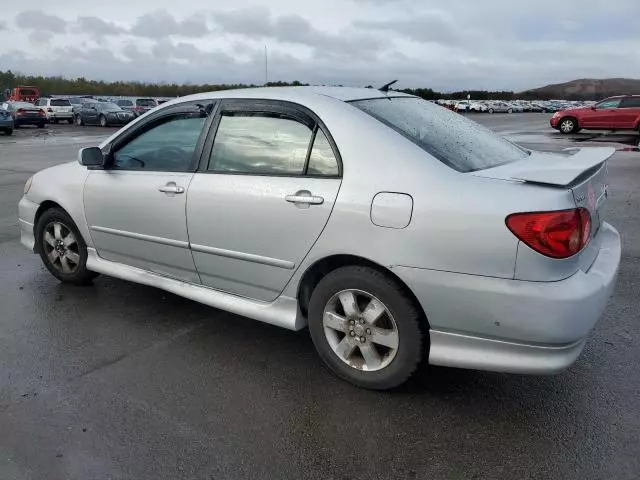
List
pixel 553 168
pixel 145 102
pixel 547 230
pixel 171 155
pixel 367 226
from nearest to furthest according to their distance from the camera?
pixel 547 230
pixel 367 226
pixel 553 168
pixel 171 155
pixel 145 102

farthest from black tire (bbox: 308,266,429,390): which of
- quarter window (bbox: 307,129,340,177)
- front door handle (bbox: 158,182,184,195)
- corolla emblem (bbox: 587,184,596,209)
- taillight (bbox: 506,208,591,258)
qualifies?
front door handle (bbox: 158,182,184,195)

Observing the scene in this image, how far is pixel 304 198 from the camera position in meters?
3.07

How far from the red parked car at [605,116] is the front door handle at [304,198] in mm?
22931

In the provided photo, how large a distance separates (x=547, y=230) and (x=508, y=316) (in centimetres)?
43

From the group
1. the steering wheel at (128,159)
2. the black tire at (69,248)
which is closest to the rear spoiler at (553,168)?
the steering wheel at (128,159)

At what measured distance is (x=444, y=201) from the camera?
2.69m

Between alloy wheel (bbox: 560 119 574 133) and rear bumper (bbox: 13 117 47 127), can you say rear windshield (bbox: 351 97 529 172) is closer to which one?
alloy wheel (bbox: 560 119 574 133)

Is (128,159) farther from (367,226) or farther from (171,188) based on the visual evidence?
(367,226)

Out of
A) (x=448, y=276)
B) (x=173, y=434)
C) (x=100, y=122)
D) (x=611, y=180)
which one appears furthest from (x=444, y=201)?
(x=100, y=122)

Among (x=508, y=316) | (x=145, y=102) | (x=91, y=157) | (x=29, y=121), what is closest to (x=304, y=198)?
(x=508, y=316)

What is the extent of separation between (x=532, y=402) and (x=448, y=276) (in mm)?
896

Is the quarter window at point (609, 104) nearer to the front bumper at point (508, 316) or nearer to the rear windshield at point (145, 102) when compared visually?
the front bumper at point (508, 316)

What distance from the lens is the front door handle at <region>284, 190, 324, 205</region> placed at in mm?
3029

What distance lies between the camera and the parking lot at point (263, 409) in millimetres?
2490
